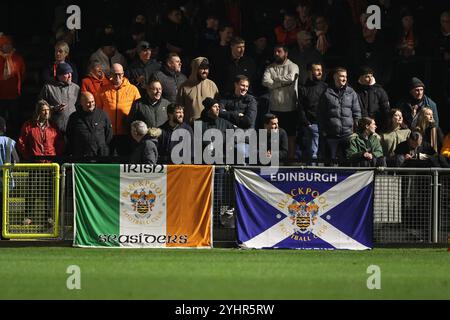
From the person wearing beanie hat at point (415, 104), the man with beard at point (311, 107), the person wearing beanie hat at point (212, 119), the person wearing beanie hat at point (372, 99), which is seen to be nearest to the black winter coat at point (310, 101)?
the man with beard at point (311, 107)

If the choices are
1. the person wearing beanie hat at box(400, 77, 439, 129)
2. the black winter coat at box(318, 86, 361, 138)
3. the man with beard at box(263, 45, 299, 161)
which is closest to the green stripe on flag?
the man with beard at box(263, 45, 299, 161)

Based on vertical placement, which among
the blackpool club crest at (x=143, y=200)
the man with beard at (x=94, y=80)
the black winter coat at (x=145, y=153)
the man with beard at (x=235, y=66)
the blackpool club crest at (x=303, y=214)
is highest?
the man with beard at (x=235, y=66)

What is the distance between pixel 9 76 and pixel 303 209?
7.04 meters

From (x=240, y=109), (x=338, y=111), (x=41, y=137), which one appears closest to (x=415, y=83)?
(x=338, y=111)

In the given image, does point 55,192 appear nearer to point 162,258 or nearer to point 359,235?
point 162,258

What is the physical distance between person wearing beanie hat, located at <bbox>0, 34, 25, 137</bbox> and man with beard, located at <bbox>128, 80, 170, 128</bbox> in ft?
9.31

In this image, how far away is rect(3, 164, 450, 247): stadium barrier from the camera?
18.5 meters

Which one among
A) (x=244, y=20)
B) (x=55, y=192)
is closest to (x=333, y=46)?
(x=244, y=20)

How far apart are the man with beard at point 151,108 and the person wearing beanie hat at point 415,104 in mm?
4409

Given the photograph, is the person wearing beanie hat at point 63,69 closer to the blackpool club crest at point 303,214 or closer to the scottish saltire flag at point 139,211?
the scottish saltire flag at point 139,211

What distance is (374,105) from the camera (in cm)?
2183

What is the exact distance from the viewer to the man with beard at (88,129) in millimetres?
20281

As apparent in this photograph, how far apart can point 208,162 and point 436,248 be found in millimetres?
3857

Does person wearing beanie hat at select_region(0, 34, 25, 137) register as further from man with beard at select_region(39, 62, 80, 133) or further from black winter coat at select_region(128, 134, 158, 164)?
black winter coat at select_region(128, 134, 158, 164)
